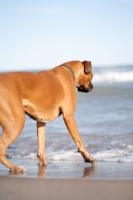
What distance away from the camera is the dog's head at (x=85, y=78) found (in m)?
6.79

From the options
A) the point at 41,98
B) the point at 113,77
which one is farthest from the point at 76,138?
the point at 113,77

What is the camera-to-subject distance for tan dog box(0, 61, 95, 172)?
5062 millimetres

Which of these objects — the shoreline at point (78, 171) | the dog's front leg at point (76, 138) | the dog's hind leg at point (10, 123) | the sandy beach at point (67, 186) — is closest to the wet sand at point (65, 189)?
the sandy beach at point (67, 186)

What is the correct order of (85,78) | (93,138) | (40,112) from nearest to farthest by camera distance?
(40,112)
(85,78)
(93,138)

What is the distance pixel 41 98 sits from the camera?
576cm

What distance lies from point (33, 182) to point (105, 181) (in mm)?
679

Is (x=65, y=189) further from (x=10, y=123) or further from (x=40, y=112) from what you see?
(x=40, y=112)

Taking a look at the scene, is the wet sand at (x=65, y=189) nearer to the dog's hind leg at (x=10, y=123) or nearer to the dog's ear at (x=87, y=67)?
the dog's hind leg at (x=10, y=123)

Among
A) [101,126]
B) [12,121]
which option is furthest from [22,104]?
[101,126]

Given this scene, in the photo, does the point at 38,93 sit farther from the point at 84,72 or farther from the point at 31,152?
the point at 31,152

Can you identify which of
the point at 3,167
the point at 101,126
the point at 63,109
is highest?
the point at 63,109

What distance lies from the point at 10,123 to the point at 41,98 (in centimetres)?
83

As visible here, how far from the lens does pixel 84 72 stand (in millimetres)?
6812

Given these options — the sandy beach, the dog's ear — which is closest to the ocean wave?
the dog's ear
